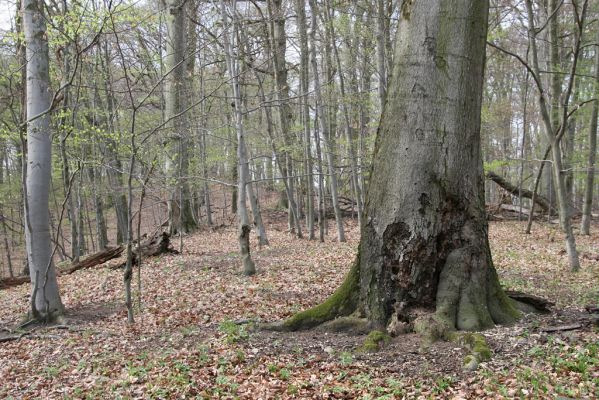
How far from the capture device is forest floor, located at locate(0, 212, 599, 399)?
363 centimetres

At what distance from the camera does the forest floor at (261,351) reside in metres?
3.63

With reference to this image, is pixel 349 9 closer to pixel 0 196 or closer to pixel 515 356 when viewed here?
pixel 515 356

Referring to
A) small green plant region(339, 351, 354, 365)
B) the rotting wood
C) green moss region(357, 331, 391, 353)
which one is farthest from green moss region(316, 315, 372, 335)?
the rotting wood

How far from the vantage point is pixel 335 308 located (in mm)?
5141

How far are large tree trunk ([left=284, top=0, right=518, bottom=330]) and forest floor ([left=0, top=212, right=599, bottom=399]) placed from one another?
48 centimetres

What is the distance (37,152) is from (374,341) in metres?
5.75

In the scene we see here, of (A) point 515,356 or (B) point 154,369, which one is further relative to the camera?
(B) point 154,369

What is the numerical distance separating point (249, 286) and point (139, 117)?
36.5 feet

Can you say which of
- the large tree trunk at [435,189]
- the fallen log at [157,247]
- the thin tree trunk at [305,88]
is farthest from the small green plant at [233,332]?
the thin tree trunk at [305,88]

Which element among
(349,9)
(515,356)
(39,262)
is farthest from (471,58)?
(349,9)

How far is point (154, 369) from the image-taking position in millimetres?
4504

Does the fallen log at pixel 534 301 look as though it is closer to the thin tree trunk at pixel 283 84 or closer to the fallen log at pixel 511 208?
the thin tree trunk at pixel 283 84

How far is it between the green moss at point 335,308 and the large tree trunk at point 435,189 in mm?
253

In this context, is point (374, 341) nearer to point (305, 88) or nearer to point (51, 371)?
point (51, 371)
